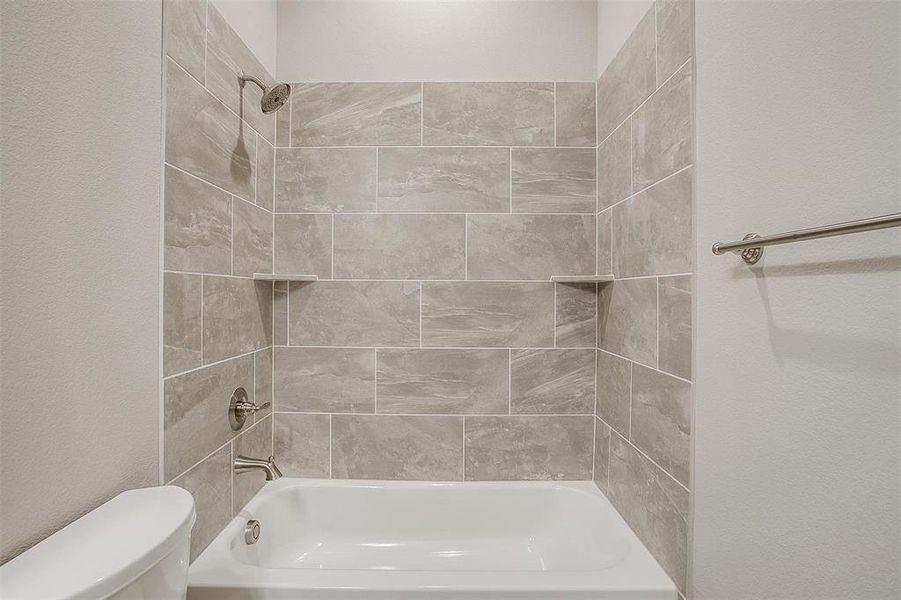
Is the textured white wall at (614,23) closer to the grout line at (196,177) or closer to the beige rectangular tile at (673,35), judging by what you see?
the beige rectangular tile at (673,35)

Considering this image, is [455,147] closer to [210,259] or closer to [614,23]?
[614,23]

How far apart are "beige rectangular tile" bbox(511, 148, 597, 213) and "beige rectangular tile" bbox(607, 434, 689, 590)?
3.04ft

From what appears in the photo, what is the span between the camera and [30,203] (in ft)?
2.46

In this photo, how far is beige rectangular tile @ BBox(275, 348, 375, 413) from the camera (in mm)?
1802

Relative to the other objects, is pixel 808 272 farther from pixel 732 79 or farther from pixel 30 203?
pixel 30 203

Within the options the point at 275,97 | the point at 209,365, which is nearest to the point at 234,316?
the point at 209,365

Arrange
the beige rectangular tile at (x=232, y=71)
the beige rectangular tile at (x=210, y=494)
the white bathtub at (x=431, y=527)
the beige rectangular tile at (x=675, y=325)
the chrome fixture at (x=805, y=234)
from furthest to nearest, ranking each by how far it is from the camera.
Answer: the white bathtub at (x=431, y=527) < the beige rectangular tile at (x=232, y=71) < the beige rectangular tile at (x=210, y=494) < the beige rectangular tile at (x=675, y=325) < the chrome fixture at (x=805, y=234)

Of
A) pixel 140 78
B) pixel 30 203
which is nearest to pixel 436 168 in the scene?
pixel 140 78

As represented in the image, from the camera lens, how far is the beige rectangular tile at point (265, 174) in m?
1.67

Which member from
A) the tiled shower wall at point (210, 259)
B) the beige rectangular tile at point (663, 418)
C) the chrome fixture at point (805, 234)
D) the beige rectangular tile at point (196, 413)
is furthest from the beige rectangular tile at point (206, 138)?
the beige rectangular tile at point (663, 418)

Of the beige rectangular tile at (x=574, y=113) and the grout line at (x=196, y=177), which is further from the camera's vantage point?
the beige rectangular tile at (x=574, y=113)

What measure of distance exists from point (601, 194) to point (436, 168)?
0.68m

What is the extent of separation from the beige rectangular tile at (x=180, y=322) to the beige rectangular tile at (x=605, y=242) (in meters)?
1.40

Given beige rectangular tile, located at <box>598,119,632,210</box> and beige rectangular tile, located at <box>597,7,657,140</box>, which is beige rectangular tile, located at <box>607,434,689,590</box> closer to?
beige rectangular tile, located at <box>598,119,632,210</box>
